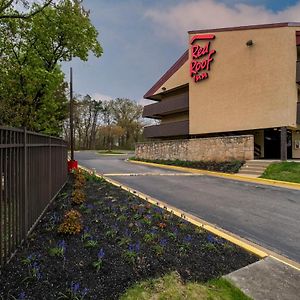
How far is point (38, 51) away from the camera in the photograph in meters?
11.1

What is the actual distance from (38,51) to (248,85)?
46.4 ft

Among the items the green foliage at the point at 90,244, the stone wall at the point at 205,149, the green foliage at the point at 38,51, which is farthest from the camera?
the stone wall at the point at 205,149

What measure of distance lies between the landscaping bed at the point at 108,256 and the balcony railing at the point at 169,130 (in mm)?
19707

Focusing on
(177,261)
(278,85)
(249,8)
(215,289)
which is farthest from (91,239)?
(278,85)

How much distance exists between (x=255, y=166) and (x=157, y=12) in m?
10.3

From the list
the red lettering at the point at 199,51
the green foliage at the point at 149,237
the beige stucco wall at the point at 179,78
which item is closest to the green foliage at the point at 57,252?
the green foliage at the point at 149,237

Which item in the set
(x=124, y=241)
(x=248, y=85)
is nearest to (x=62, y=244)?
(x=124, y=241)

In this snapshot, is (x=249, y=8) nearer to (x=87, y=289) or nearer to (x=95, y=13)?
(x=95, y=13)

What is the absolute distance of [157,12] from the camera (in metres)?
12.0

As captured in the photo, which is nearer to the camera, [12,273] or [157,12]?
[12,273]

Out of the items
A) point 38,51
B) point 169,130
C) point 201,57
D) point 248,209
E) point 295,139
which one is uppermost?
point 201,57

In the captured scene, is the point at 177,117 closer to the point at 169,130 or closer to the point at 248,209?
the point at 169,130

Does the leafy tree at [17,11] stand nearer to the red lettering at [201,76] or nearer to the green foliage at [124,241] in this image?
the green foliage at [124,241]

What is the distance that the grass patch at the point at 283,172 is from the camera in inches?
516
